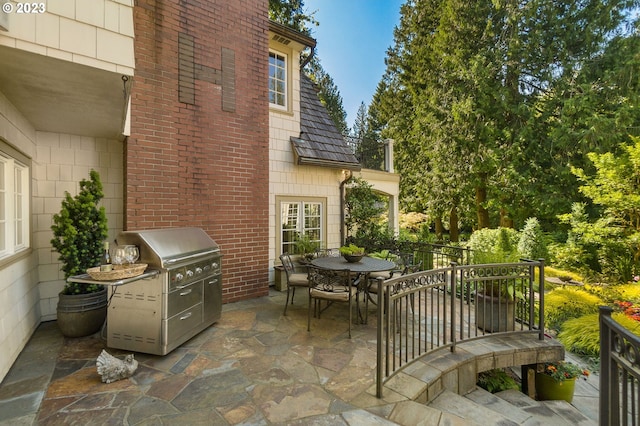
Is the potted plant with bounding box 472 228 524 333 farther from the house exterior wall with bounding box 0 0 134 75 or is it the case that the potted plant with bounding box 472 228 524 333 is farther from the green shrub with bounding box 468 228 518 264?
the green shrub with bounding box 468 228 518 264

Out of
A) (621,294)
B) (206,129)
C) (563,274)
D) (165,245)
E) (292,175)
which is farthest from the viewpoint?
(563,274)

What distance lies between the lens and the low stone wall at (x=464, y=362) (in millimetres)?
3064

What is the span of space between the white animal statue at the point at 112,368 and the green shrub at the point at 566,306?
6.92 m

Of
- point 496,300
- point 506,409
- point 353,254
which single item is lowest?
point 506,409

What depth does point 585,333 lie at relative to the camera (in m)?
5.12

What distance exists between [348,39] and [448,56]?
31.4 feet

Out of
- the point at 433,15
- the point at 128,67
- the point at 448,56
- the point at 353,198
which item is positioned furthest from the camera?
the point at 433,15

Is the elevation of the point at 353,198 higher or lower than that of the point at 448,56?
lower

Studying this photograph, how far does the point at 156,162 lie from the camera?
→ 5.11m

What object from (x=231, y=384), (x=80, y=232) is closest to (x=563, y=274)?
(x=231, y=384)

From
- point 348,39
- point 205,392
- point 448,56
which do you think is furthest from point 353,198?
point 348,39

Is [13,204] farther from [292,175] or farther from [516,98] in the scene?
[516,98]

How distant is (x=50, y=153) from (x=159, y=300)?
332 cm

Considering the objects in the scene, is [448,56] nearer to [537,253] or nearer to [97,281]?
[537,253]
